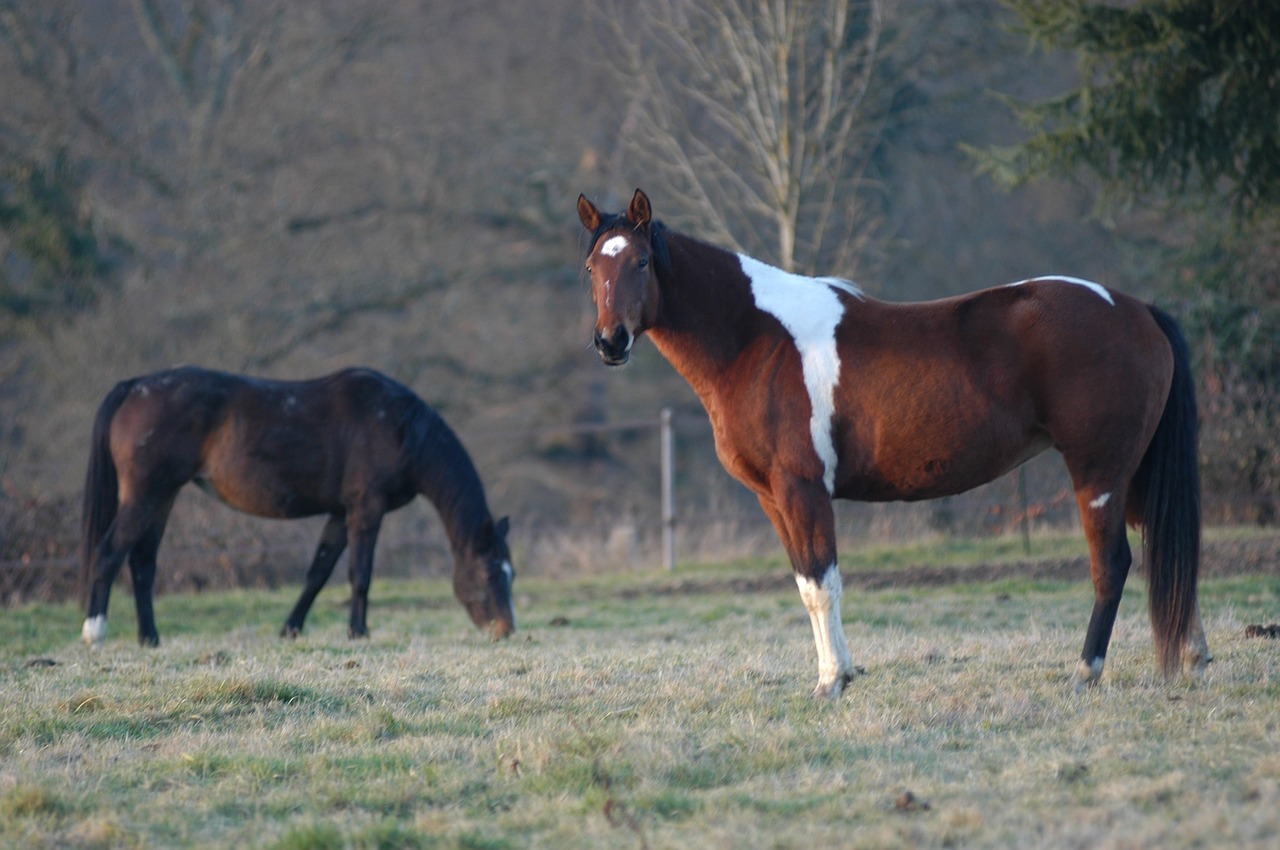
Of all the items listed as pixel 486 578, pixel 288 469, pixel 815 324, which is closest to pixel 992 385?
pixel 815 324

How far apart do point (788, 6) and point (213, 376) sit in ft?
28.6

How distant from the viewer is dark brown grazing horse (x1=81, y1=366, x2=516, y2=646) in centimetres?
905

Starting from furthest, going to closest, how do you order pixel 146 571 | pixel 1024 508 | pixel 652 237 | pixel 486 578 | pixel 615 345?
pixel 1024 508, pixel 486 578, pixel 146 571, pixel 652 237, pixel 615 345

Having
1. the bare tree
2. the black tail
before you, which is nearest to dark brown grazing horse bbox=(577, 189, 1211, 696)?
the black tail

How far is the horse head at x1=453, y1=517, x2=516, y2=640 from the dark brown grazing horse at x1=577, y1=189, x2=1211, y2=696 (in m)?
3.97

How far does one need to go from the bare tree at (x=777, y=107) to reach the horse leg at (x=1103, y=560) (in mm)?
9389

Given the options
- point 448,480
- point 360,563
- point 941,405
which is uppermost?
point 941,405

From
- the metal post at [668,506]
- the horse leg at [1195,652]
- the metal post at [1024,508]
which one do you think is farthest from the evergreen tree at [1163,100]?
the horse leg at [1195,652]

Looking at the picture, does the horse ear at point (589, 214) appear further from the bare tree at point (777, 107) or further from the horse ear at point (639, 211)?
the bare tree at point (777, 107)

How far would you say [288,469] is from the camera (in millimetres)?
9242

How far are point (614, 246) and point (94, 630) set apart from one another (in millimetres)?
5306

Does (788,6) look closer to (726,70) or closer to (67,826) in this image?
(726,70)

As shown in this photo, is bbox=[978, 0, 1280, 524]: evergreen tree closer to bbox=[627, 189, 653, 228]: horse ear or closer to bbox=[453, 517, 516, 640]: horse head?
bbox=[453, 517, 516, 640]: horse head

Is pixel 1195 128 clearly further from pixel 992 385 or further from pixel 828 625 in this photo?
pixel 828 625
